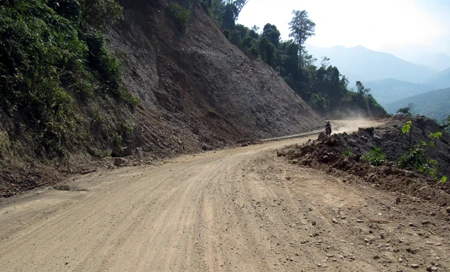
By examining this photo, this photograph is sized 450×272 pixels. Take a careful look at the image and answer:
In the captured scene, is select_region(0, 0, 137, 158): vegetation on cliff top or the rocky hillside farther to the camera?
select_region(0, 0, 137, 158): vegetation on cliff top

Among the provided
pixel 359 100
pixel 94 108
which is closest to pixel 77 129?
pixel 94 108

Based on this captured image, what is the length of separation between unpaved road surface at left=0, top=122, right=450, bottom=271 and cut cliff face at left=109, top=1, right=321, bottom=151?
9.36 m

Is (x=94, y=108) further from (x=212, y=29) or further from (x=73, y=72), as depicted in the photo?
(x=212, y=29)

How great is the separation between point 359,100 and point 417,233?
7264 centimetres

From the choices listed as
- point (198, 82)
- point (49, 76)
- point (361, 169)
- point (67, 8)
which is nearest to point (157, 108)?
point (67, 8)

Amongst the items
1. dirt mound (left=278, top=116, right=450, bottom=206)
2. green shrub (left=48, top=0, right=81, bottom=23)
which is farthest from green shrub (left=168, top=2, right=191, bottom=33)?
dirt mound (left=278, top=116, right=450, bottom=206)

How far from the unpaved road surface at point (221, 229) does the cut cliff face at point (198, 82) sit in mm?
9363

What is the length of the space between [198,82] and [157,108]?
7242 millimetres

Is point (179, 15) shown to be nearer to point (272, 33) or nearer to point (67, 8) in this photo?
point (67, 8)

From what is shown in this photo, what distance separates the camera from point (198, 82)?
26.5 m

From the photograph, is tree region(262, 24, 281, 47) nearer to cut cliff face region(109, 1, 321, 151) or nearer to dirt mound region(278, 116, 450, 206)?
cut cliff face region(109, 1, 321, 151)

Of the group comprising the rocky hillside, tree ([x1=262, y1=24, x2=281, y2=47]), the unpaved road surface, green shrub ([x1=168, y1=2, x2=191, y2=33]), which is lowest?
the unpaved road surface

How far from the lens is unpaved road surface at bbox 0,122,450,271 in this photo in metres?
4.58

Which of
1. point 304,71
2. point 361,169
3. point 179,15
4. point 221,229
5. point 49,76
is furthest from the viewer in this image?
point 304,71
